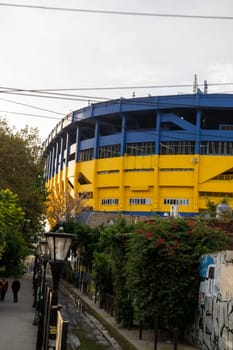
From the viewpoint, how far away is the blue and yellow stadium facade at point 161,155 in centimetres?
7319

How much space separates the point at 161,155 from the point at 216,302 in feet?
200

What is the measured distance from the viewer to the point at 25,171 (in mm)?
37281

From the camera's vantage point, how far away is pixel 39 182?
4341 cm

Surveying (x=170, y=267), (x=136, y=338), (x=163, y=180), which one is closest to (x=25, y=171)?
(x=136, y=338)

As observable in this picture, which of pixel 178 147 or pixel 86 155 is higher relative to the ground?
pixel 86 155

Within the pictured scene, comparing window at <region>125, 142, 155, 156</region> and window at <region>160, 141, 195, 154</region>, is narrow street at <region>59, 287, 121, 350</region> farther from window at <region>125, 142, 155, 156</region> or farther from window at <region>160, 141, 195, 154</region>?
window at <region>125, 142, 155, 156</region>

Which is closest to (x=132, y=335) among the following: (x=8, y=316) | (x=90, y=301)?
(x=8, y=316)

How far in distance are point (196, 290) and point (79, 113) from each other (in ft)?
232

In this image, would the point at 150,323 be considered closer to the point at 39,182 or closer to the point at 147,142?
the point at 39,182

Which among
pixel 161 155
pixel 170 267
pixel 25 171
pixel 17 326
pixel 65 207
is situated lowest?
pixel 17 326

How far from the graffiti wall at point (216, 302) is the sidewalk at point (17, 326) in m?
4.92

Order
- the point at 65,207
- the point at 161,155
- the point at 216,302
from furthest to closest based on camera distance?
the point at 65,207 → the point at 161,155 → the point at 216,302

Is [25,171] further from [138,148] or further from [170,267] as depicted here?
[138,148]

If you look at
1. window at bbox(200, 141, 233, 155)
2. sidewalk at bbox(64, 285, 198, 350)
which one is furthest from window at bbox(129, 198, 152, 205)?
sidewalk at bbox(64, 285, 198, 350)
